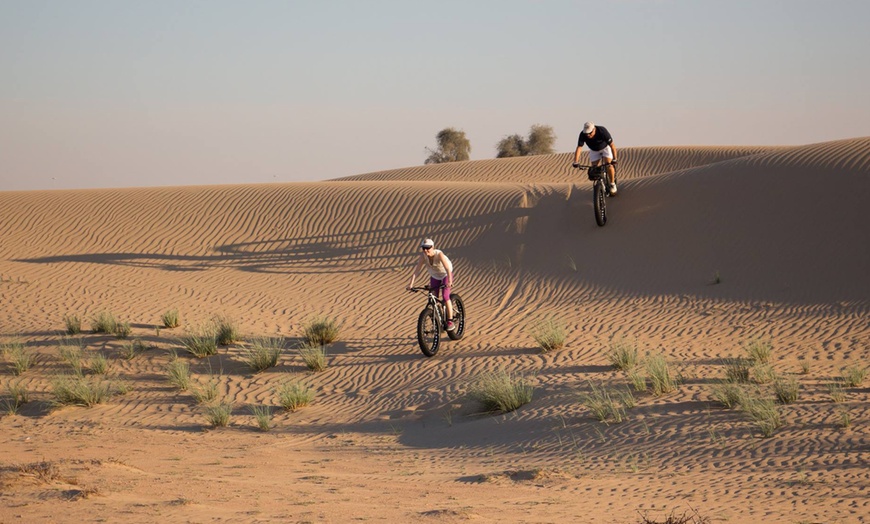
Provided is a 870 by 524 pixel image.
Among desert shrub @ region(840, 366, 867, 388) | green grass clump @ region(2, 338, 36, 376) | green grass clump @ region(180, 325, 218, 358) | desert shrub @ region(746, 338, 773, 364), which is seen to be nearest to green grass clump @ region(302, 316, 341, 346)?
green grass clump @ region(180, 325, 218, 358)

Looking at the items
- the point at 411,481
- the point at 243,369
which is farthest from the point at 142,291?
the point at 411,481

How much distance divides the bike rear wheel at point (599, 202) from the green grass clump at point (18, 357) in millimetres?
11140

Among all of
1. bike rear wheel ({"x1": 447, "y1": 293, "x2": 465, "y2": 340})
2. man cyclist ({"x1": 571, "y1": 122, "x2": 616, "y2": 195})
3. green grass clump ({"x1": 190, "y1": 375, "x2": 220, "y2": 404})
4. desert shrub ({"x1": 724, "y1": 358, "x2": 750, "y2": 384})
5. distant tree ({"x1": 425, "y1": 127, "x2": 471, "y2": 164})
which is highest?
distant tree ({"x1": 425, "y1": 127, "x2": 471, "y2": 164})

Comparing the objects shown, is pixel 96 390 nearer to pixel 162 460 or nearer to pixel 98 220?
pixel 162 460

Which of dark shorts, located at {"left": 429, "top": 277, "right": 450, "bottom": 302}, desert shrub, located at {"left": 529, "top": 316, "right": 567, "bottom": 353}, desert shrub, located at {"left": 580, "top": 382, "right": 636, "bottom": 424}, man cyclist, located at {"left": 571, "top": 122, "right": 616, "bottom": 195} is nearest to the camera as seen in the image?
desert shrub, located at {"left": 580, "top": 382, "right": 636, "bottom": 424}

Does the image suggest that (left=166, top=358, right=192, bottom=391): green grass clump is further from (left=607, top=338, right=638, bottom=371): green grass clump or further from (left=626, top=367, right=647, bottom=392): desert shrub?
(left=626, top=367, right=647, bottom=392): desert shrub

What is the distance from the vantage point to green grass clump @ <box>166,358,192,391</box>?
42.0ft

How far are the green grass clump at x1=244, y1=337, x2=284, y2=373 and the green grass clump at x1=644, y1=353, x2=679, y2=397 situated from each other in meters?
5.82

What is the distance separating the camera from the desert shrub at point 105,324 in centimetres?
1516

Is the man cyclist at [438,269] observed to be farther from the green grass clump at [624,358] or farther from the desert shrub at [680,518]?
the desert shrub at [680,518]

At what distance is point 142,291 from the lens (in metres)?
18.9

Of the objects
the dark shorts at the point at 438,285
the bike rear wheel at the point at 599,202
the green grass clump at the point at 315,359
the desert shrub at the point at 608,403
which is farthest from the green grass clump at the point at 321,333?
the bike rear wheel at the point at 599,202

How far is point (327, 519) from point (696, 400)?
5.50m

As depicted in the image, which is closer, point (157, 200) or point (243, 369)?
point (243, 369)
